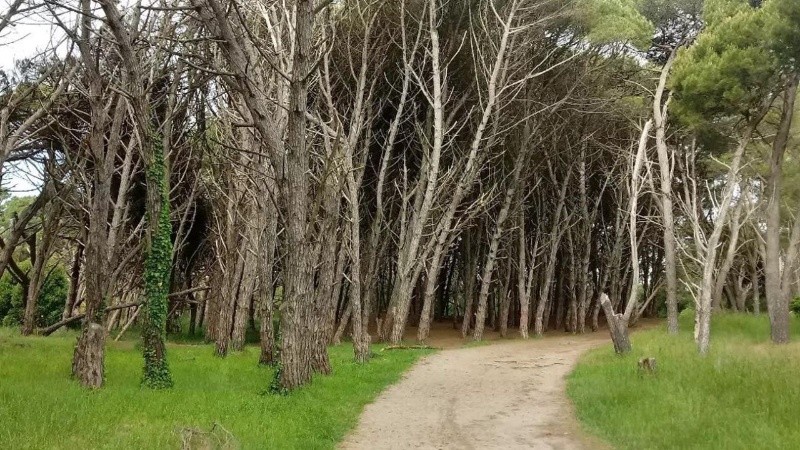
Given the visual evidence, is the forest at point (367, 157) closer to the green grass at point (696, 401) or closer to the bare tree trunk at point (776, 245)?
the bare tree trunk at point (776, 245)

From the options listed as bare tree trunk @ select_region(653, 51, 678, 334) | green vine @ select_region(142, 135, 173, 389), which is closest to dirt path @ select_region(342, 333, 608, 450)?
green vine @ select_region(142, 135, 173, 389)

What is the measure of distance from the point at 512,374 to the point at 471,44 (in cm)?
1087

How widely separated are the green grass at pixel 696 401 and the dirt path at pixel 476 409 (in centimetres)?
46

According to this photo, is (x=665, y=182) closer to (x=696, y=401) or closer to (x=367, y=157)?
(x=367, y=157)

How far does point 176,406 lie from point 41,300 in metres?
22.2

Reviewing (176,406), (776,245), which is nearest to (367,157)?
(776,245)

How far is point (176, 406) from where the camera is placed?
7.92 metres

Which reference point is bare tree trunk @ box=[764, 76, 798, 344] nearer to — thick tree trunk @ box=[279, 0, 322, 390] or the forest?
the forest

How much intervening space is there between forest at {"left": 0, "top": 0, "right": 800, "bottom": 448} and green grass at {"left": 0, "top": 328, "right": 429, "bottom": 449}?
1.63 feet

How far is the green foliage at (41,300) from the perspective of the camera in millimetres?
26500

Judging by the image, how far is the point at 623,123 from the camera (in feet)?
77.4

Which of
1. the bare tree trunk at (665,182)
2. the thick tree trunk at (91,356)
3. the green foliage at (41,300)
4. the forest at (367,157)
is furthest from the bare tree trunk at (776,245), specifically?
the green foliage at (41,300)

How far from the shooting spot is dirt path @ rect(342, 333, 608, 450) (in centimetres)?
764

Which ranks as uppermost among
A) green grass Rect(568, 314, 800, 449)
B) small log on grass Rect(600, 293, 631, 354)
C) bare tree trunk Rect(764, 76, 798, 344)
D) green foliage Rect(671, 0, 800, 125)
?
green foliage Rect(671, 0, 800, 125)
